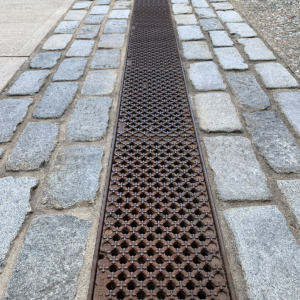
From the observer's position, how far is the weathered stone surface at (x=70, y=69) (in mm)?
2607

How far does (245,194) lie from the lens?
1.51m

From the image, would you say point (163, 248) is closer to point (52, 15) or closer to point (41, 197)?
point (41, 197)

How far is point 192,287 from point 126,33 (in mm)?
3112

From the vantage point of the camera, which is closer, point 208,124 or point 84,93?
point 208,124

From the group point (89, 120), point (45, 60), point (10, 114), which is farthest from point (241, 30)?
point (10, 114)

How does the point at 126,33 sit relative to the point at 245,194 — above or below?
above

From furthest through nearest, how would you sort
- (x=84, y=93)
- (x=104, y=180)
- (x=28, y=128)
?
1. (x=84, y=93)
2. (x=28, y=128)
3. (x=104, y=180)

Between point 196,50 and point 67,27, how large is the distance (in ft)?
5.92

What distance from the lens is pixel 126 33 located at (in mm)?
3484

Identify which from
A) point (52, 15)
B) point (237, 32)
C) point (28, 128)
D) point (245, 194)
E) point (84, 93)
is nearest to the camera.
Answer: point (245, 194)

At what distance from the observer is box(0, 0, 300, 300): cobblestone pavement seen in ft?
3.99

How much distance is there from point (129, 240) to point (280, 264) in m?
0.67

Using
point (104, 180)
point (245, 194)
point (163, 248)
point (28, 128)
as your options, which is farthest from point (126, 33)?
point (163, 248)

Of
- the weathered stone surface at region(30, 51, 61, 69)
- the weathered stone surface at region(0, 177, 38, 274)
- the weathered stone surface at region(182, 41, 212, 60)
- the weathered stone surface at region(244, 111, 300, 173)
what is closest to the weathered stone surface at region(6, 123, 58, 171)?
the weathered stone surface at region(0, 177, 38, 274)
